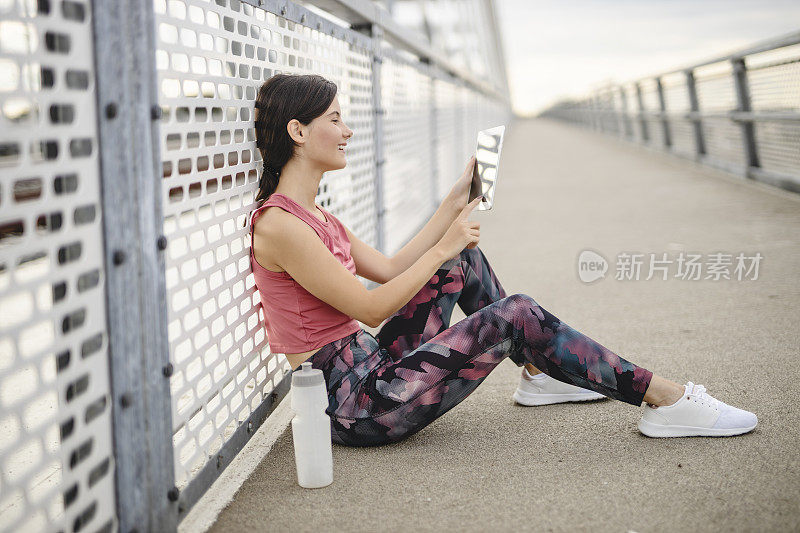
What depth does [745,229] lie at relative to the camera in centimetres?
585

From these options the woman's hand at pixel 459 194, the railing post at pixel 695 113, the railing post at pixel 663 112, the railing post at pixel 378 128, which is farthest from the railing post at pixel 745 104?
the woman's hand at pixel 459 194

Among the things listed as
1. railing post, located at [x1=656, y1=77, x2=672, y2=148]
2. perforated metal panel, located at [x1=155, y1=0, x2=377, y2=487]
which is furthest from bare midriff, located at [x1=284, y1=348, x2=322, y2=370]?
railing post, located at [x1=656, y1=77, x2=672, y2=148]

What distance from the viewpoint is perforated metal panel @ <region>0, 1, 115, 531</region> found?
4.33ft

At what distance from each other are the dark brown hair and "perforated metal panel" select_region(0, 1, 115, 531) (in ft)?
3.09

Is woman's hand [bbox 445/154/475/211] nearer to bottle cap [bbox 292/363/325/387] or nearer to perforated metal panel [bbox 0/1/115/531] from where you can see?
bottle cap [bbox 292/363/325/387]

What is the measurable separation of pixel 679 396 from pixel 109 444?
66.5 inches

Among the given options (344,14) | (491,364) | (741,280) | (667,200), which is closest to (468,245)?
(491,364)

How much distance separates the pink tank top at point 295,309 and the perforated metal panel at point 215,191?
85 millimetres

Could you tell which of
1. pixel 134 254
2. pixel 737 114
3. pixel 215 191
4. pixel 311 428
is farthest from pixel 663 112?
pixel 134 254

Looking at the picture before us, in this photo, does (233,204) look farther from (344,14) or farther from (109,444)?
(344,14)

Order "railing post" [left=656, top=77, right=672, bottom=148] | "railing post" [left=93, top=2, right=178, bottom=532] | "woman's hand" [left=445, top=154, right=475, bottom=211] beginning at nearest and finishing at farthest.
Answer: "railing post" [left=93, top=2, right=178, bottom=532], "woman's hand" [left=445, top=154, right=475, bottom=211], "railing post" [left=656, top=77, right=672, bottom=148]

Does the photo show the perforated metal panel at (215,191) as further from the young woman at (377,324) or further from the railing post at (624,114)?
the railing post at (624,114)

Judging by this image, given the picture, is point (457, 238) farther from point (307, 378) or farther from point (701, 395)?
point (701, 395)

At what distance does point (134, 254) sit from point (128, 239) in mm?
37
